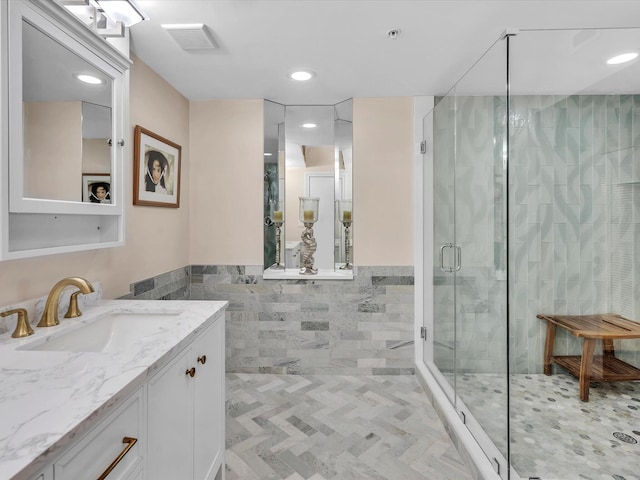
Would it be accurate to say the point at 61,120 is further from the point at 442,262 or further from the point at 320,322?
the point at 442,262

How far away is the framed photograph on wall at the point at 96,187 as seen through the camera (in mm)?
1433

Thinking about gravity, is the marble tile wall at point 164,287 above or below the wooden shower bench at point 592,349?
above

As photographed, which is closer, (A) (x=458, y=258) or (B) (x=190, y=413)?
(B) (x=190, y=413)

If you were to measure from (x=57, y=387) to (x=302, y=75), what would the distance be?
2239mm

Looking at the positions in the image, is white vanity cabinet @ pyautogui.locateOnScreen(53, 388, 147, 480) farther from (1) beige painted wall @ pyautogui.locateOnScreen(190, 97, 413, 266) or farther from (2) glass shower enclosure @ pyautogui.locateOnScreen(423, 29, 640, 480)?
(1) beige painted wall @ pyautogui.locateOnScreen(190, 97, 413, 266)

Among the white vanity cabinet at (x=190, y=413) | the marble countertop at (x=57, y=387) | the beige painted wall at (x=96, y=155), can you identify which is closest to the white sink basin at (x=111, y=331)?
the marble countertop at (x=57, y=387)

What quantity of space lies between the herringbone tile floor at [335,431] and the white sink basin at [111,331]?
89cm

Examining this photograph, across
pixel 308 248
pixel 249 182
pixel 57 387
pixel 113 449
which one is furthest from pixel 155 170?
pixel 113 449

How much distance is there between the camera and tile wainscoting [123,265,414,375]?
110 inches

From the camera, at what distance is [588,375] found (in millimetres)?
1555

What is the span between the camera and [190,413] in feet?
4.17

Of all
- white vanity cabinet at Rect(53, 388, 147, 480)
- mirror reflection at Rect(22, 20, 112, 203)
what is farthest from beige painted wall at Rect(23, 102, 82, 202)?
white vanity cabinet at Rect(53, 388, 147, 480)

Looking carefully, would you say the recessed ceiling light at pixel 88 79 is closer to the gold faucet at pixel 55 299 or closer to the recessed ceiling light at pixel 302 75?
the gold faucet at pixel 55 299

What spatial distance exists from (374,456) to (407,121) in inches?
95.1
